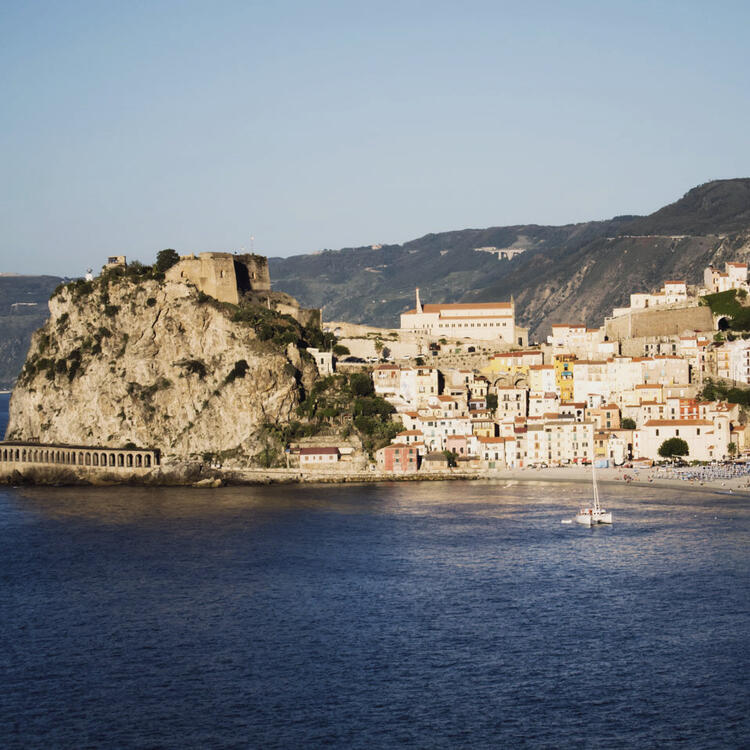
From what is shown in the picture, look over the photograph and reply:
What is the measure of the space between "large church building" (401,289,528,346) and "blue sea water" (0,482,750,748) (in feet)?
76.8

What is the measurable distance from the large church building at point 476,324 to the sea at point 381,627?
2334 centimetres

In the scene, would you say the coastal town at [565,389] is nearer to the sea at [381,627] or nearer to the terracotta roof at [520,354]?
the terracotta roof at [520,354]

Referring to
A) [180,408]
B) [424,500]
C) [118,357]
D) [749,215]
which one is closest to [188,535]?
[424,500]

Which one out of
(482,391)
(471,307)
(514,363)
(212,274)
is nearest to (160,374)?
(212,274)

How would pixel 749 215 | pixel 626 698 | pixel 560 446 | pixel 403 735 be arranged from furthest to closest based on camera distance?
pixel 749 215 < pixel 560 446 < pixel 626 698 < pixel 403 735

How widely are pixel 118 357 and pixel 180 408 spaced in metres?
4.77

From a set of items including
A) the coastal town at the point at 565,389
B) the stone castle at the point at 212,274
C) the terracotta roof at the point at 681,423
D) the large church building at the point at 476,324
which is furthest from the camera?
the large church building at the point at 476,324

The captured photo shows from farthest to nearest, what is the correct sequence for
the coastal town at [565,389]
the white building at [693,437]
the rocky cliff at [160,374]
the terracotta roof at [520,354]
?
1. the terracotta roof at [520,354]
2. the rocky cliff at [160,374]
3. the coastal town at [565,389]
4. the white building at [693,437]

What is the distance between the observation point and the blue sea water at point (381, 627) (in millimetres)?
21719

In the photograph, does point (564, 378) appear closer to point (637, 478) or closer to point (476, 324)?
point (637, 478)

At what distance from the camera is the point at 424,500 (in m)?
45.2

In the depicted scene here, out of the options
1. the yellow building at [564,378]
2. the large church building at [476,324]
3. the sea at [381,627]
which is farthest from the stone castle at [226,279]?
the sea at [381,627]

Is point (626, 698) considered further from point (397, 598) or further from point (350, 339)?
point (350, 339)

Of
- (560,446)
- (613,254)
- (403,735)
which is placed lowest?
(403,735)
